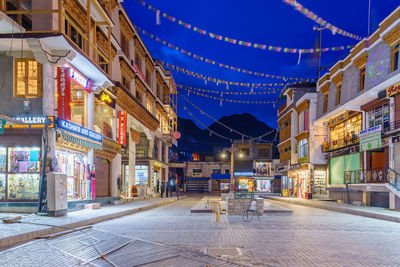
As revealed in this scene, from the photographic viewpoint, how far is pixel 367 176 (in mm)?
23828

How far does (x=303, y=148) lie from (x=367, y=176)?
44.1 feet

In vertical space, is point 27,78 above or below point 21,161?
above

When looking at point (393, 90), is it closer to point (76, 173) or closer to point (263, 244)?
point (263, 244)

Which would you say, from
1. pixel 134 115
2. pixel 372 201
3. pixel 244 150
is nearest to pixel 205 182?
pixel 244 150

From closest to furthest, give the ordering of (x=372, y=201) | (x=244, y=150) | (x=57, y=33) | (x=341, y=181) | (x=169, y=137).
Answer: (x=57, y=33) < (x=372, y=201) < (x=341, y=181) < (x=169, y=137) < (x=244, y=150)

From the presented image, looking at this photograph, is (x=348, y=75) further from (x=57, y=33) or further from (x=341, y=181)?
(x=57, y=33)

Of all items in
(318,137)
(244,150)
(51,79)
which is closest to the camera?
(51,79)

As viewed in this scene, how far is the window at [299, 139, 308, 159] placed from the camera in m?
36.2

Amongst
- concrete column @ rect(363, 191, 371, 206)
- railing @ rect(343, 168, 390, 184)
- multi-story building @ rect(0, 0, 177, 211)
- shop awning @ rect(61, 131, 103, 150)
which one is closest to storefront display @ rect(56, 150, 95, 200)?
multi-story building @ rect(0, 0, 177, 211)

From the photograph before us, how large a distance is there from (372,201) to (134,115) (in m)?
18.7

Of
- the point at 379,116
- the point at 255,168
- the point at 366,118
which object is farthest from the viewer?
the point at 255,168

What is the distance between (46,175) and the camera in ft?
47.3

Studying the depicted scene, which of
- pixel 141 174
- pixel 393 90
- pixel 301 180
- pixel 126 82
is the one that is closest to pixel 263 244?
pixel 393 90

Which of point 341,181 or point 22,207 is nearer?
point 22,207
